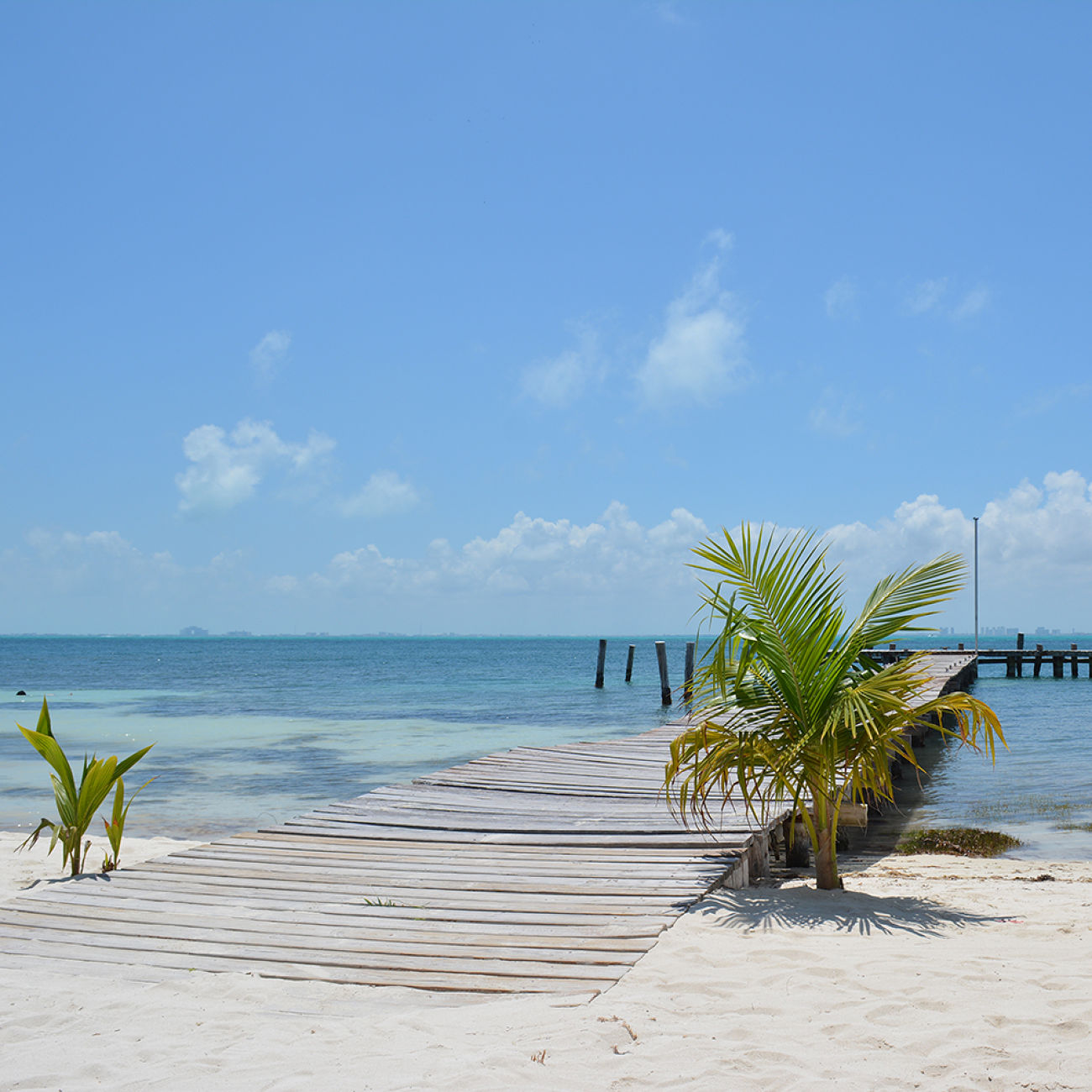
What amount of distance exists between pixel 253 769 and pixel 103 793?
9.40 meters

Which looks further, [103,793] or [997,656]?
[997,656]

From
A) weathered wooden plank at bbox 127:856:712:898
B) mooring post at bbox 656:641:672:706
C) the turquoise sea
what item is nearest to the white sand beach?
weathered wooden plank at bbox 127:856:712:898

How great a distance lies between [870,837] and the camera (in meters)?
9.59

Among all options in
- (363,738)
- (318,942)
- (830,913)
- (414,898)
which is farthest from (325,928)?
(363,738)

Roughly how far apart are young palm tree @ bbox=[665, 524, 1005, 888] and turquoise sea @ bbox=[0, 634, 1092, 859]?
429 centimetres

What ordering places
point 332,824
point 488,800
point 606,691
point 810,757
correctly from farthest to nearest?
point 606,691 → point 488,800 → point 332,824 → point 810,757

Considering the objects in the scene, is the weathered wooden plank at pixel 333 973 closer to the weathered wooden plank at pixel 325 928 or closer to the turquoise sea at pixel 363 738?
the weathered wooden plank at pixel 325 928

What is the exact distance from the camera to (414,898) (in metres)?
5.06

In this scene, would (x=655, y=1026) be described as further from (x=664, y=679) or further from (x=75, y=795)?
(x=664, y=679)

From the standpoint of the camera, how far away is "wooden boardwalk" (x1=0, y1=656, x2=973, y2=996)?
4.18m

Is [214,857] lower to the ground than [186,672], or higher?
higher

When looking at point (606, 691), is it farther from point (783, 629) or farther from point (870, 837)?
point (783, 629)

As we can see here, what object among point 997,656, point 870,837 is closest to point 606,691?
point 997,656

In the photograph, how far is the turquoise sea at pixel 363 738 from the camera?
37.5 feet
